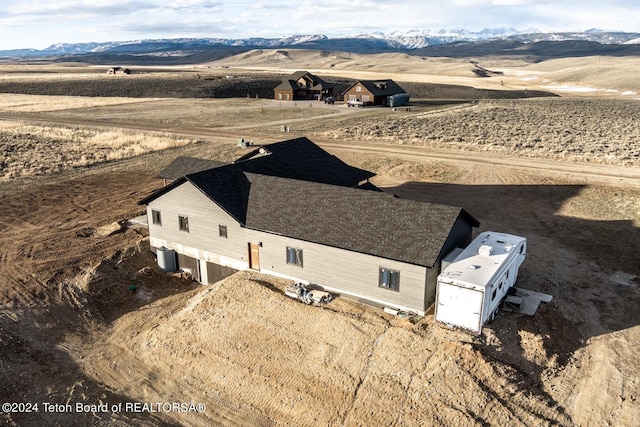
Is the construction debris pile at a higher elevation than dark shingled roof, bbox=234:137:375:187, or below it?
below

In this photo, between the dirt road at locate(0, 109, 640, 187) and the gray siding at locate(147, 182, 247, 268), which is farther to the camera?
the dirt road at locate(0, 109, 640, 187)

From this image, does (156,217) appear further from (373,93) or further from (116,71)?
(116,71)

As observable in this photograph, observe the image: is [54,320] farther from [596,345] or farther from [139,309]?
[596,345]

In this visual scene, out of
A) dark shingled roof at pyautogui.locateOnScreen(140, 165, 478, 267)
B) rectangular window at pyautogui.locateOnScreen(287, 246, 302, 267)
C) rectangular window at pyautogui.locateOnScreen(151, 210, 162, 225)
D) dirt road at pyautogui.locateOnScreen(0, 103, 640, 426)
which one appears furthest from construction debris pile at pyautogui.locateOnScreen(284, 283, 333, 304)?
rectangular window at pyautogui.locateOnScreen(151, 210, 162, 225)

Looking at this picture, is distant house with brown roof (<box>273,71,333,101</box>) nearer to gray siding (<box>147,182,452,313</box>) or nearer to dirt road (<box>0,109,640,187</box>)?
dirt road (<box>0,109,640,187</box>)

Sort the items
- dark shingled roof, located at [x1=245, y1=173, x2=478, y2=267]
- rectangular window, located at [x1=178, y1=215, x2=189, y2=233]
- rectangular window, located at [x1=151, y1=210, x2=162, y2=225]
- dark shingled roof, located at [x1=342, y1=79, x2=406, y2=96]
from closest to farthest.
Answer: dark shingled roof, located at [x1=245, y1=173, x2=478, y2=267] → rectangular window, located at [x1=178, y1=215, x2=189, y2=233] → rectangular window, located at [x1=151, y1=210, x2=162, y2=225] → dark shingled roof, located at [x1=342, y1=79, x2=406, y2=96]

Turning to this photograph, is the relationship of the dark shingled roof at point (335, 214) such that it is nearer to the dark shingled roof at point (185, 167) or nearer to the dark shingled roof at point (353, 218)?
the dark shingled roof at point (353, 218)
